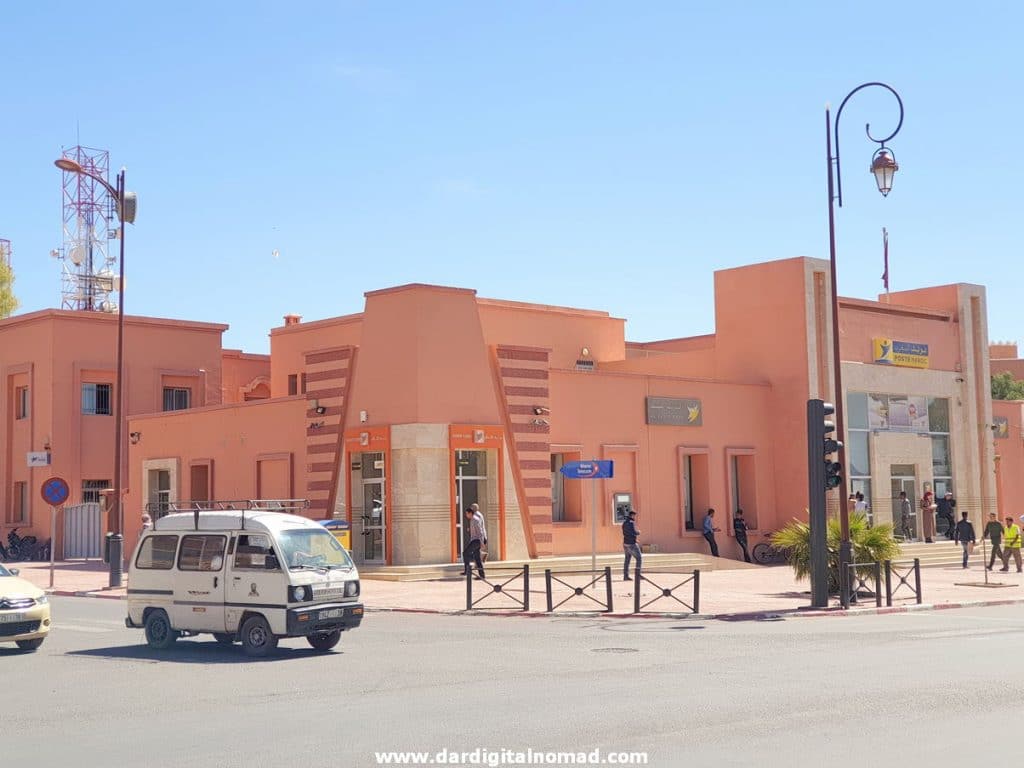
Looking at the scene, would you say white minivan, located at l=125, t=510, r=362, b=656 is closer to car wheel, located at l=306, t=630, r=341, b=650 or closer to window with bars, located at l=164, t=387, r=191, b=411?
car wheel, located at l=306, t=630, r=341, b=650

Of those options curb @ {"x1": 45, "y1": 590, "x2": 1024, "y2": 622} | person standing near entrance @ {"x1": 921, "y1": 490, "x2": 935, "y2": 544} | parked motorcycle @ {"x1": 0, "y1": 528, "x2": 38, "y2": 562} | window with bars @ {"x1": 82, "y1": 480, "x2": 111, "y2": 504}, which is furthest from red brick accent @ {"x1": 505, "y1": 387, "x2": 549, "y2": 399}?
parked motorcycle @ {"x1": 0, "y1": 528, "x2": 38, "y2": 562}

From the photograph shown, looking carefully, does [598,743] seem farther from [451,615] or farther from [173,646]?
[451,615]

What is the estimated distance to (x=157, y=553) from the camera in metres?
16.9

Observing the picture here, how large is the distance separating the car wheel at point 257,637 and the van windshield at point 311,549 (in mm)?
839

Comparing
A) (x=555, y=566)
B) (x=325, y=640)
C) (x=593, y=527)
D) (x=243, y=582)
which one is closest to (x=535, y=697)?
(x=325, y=640)

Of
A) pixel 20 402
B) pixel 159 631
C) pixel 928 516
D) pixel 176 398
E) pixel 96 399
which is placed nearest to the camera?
pixel 159 631

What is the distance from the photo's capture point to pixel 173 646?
17.0 metres

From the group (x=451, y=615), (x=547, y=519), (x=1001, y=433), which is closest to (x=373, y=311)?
(x=547, y=519)

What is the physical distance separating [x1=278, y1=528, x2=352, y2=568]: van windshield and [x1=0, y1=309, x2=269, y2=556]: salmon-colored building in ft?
91.1

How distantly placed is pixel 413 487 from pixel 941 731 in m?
21.7

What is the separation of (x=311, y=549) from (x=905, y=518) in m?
28.8

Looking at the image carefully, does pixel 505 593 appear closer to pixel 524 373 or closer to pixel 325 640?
pixel 325 640

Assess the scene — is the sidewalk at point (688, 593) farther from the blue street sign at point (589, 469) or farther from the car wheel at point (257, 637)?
the car wheel at point (257, 637)

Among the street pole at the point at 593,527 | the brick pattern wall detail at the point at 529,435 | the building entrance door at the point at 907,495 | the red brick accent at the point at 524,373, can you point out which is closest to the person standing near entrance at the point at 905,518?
the building entrance door at the point at 907,495
